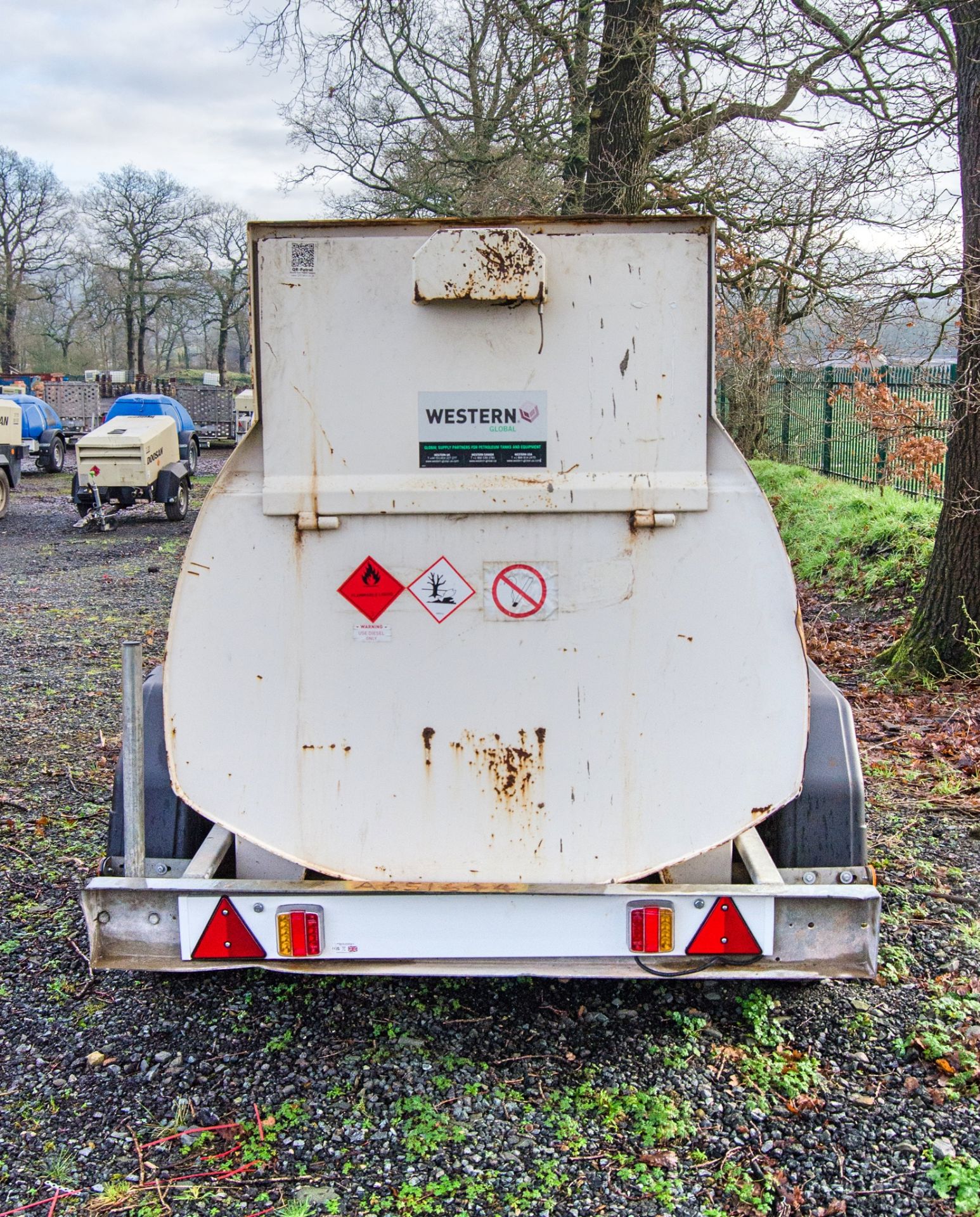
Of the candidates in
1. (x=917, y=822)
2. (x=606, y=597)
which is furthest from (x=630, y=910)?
(x=917, y=822)

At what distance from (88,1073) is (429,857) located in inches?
48.9

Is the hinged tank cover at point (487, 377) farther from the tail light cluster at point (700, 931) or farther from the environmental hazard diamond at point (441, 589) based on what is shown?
the tail light cluster at point (700, 931)

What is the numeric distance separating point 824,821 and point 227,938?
177cm

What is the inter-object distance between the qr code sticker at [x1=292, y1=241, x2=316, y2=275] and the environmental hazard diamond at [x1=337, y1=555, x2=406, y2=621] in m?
0.74

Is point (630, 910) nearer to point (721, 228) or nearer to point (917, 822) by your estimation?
point (917, 822)

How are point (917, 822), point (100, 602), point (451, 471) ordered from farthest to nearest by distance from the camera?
point (100, 602) < point (917, 822) < point (451, 471)

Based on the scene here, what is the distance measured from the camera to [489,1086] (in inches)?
117

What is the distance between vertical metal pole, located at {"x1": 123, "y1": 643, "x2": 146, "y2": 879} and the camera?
2.75 meters

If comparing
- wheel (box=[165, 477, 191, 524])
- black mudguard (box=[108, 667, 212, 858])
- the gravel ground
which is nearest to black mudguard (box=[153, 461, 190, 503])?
wheel (box=[165, 477, 191, 524])

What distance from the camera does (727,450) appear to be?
270 cm

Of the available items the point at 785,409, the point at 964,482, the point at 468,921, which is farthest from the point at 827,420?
the point at 468,921

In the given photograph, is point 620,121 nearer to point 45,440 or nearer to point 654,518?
point 654,518

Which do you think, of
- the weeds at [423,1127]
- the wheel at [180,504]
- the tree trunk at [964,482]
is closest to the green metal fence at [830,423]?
the tree trunk at [964,482]

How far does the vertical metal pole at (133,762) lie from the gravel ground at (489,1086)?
71cm
